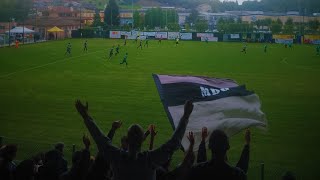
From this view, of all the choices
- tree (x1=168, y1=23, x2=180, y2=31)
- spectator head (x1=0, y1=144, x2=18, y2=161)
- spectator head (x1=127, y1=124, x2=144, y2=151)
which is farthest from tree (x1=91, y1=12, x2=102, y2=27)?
spectator head (x1=127, y1=124, x2=144, y2=151)

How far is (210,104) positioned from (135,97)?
1220 cm

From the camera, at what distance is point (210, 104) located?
4.93 m

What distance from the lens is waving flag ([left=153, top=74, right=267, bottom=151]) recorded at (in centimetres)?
474

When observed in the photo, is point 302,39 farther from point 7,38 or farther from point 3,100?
point 3,100

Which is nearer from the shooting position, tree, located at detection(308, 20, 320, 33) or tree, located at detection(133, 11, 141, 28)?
tree, located at detection(308, 20, 320, 33)

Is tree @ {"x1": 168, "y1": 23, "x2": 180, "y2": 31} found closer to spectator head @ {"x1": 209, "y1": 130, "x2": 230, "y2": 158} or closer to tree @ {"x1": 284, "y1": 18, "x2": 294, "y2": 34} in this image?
tree @ {"x1": 284, "y1": 18, "x2": 294, "y2": 34}

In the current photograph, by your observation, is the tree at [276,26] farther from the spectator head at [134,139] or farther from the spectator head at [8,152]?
the spectator head at [134,139]

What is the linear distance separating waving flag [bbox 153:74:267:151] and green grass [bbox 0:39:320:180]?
2700 mm

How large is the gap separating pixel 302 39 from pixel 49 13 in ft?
88.7

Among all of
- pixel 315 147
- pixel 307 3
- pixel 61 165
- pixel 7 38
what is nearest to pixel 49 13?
pixel 7 38

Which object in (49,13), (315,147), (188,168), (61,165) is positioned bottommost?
(315,147)

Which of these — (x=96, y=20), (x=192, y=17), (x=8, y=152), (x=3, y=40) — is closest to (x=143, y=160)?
(x=8, y=152)

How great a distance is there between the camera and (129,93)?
17953 millimetres

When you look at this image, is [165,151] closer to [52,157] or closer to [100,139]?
[100,139]
